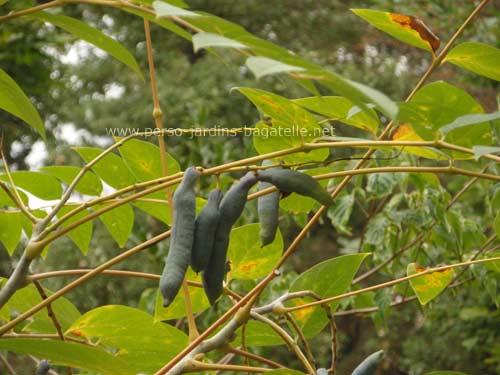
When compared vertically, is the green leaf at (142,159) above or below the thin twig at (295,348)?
above

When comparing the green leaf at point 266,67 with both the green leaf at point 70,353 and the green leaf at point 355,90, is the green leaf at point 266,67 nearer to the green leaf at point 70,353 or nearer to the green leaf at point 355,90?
the green leaf at point 355,90

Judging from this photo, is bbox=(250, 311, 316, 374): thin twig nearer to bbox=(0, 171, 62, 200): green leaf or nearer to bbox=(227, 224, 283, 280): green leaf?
bbox=(227, 224, 283, 280): green leaf

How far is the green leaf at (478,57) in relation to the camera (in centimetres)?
67

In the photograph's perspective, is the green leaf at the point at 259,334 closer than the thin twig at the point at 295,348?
No

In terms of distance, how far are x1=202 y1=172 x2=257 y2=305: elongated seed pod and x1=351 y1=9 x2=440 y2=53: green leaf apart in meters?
→ 0.20

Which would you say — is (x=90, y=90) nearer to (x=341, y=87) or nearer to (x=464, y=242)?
(x=464, y=242)

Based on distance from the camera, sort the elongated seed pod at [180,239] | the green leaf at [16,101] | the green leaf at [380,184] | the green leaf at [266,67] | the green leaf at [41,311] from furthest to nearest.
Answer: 1. the green leaf at [380,184]
2. the green leaf at [41,311]
3. the green leaf at [16,101]
4. the elongated seed pod at [180,239]
5. the green leaf at [266,67]

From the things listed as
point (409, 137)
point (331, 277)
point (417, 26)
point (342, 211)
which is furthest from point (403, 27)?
point (342, 211)

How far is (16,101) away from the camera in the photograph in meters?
0.76

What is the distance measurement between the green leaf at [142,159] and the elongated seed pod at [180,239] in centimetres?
26

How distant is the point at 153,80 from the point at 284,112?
0.35ft

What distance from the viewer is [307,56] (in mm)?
6848

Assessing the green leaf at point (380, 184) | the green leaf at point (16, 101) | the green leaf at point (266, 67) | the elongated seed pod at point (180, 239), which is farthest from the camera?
the green leaf at point (380, 184)

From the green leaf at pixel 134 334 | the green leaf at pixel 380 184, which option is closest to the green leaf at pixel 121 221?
the green leaf at pixel 134 334
